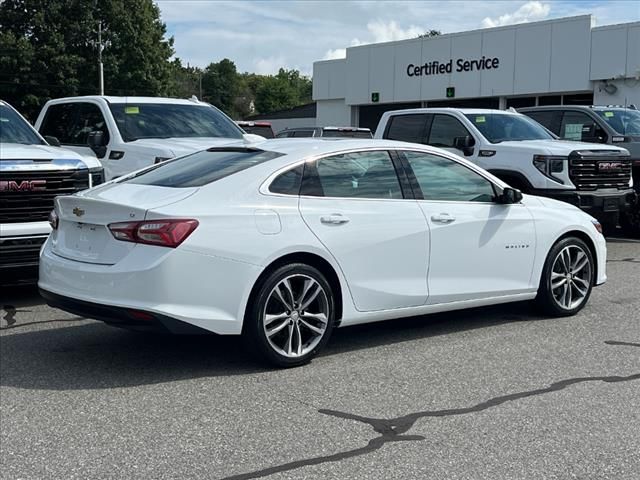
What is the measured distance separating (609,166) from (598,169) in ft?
0.95

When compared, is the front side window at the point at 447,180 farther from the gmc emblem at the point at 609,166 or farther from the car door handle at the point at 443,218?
the gmc emblem at the point at 609,166

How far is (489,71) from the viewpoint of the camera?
35.1 meters

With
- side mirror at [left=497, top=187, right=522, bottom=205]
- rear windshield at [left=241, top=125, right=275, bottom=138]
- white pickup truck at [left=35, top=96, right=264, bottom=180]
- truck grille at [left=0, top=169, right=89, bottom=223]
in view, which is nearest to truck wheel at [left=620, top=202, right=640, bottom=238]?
white pickup truck at [left=35, top=96, right=264, bottom=180]

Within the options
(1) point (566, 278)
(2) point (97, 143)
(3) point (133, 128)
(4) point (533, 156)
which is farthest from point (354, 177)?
(4) point (533, 156)

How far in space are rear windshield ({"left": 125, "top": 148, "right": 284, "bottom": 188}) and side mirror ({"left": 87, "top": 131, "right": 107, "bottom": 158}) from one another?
381cm

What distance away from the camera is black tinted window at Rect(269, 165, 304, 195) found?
19.4ft

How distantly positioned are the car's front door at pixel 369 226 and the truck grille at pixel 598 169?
6036 mm

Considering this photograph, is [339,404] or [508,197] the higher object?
[508,197]

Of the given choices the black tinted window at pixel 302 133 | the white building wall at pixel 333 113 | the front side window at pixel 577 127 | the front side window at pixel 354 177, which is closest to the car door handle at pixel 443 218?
the front side window at pixel 354 177

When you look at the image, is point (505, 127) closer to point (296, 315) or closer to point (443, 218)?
point (443, 218)

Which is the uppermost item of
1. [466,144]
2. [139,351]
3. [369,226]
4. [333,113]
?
[333,113]

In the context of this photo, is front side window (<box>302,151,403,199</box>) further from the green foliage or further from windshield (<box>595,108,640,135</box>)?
the green foliage

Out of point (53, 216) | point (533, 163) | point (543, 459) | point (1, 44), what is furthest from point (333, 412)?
point (1, 44)

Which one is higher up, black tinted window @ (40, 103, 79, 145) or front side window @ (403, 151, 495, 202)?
black tinted window @ (40, 103, 79, 145)
